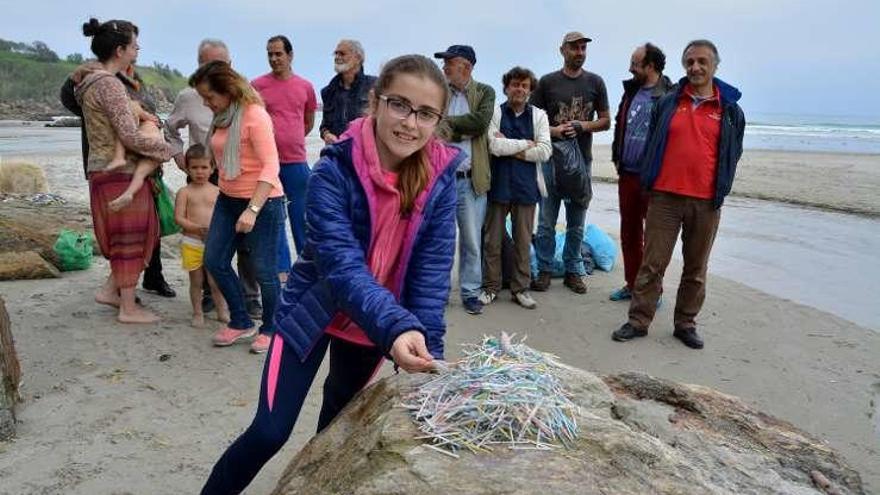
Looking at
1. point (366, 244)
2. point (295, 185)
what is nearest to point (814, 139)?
point (295, 185)

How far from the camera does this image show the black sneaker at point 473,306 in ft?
21.3

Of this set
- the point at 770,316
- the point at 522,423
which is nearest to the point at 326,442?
the point at 522,423

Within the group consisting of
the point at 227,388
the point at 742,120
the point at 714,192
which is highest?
the point at 742,120

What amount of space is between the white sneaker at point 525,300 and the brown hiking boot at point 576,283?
649 mm

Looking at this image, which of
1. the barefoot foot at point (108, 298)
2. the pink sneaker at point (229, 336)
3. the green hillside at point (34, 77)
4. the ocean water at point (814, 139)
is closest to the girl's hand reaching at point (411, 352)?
the pink sneaker at point (229, 336)

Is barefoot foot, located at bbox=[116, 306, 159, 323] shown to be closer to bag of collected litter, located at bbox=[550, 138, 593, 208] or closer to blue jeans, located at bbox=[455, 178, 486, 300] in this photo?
blue jeans, located at bbox=[455, 178, 486, 300]

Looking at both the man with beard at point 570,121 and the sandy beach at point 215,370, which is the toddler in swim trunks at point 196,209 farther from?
the man with beard at point 570,121

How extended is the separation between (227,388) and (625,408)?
9.68 ft

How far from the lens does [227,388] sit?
181 inches

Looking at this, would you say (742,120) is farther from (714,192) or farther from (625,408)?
(625,408)

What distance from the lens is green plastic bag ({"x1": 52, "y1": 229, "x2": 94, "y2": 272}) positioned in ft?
22.8

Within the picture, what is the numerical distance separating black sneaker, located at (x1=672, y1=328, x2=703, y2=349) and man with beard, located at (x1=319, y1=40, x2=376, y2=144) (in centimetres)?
355

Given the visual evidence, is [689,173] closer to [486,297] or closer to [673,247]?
[673,247]

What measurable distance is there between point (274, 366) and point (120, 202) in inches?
131
